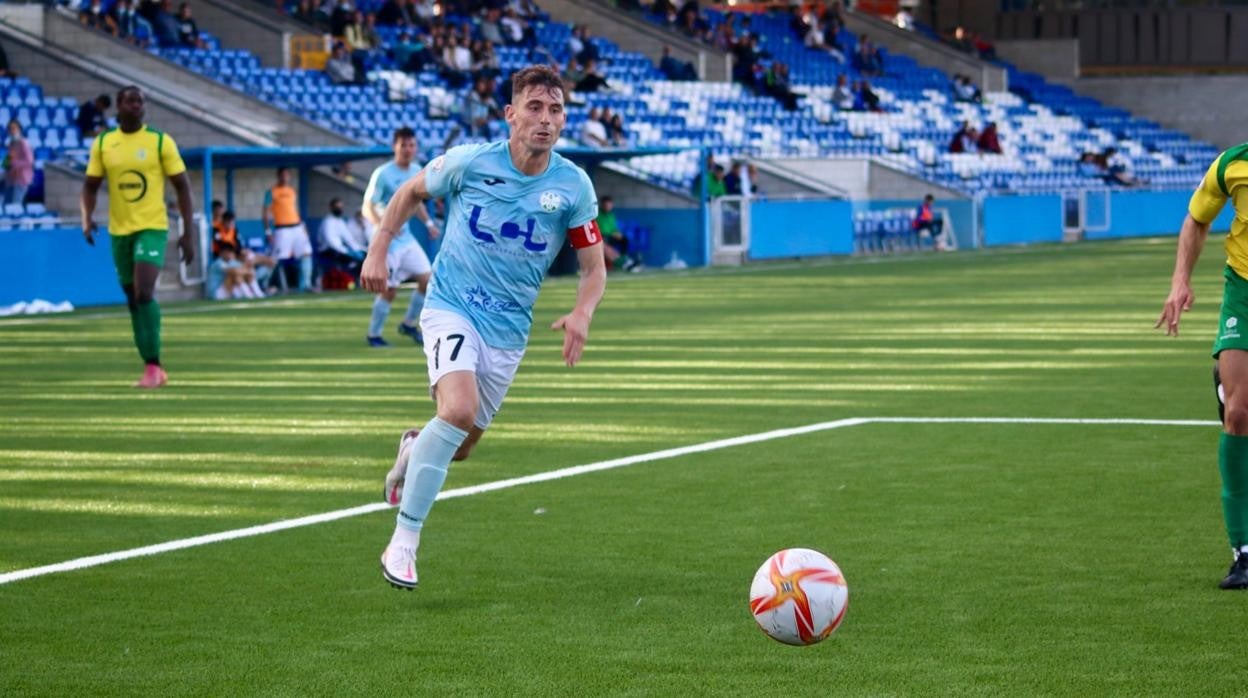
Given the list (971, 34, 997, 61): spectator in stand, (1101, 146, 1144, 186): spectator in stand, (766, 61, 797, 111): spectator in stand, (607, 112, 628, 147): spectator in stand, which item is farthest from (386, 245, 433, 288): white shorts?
(971, 34, 997, 61): spectator in stand

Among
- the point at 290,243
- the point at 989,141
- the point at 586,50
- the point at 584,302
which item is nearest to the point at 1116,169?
the point at 989,141

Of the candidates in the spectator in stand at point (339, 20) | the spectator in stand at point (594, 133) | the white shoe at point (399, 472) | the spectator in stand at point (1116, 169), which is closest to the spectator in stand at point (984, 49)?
the spectator in stand at point (1116, 169)

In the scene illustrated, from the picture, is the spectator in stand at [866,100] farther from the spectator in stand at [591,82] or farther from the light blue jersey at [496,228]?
the light blue jersey at [496,228]

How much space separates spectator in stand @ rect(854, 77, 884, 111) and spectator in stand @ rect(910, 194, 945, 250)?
33.9 feet

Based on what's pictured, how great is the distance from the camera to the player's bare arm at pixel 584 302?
7.68 meters

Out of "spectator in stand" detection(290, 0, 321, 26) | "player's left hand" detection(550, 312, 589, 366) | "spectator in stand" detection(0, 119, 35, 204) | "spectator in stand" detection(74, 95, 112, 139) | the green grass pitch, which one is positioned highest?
"spectator in stand" detection(290, 0, 321, 26)

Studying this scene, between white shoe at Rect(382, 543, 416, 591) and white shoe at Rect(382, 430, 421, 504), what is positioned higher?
white shoe at Rect(382, 430, 421, 504)

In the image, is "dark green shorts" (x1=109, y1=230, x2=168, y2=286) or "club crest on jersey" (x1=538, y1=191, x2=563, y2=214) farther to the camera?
"dark green shorts" (x1=109, y1=230, x2=168, y2=286)

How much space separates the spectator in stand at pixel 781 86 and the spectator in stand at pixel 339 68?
1513cm

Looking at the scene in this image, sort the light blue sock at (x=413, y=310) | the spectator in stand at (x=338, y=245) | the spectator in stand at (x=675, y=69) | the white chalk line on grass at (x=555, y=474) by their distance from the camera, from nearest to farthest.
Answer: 1. the white chalk line on grass at (x=555, y=474)
2. the light blue sock at (x=413, y=310)
3. the spectator in stand at (x=338, y=245)
4. the spectator in stand at (x=675, y=69)

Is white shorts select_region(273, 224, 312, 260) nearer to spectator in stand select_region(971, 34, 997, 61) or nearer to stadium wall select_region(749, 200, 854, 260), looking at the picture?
stadium wall select_region(749, 200, 854, 260)

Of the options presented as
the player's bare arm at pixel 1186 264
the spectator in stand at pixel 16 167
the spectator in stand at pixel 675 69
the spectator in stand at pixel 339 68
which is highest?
the spectator in stand at pixel 675 69

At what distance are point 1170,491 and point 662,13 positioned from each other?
44.9 m

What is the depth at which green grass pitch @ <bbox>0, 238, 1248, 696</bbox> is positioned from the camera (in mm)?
6277
